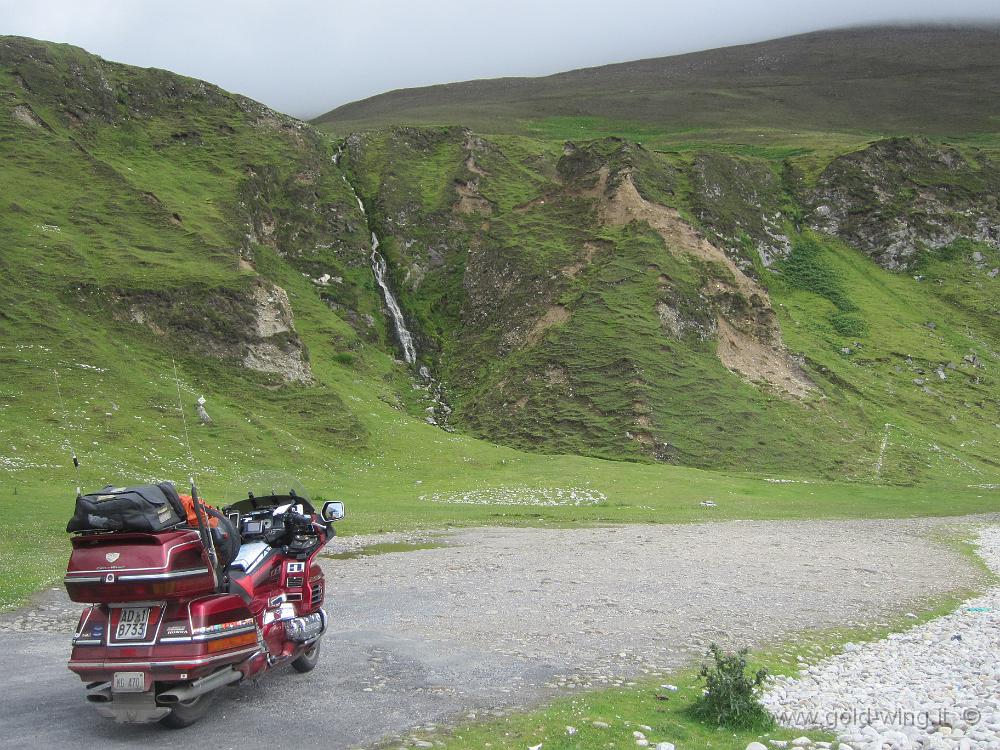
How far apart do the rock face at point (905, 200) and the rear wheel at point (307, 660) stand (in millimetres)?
116415

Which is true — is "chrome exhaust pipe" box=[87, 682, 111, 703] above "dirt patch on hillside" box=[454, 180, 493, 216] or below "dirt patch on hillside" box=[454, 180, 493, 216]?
below

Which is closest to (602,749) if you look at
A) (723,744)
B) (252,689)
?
(723,744)

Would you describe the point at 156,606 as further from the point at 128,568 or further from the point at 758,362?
the point at 758,362

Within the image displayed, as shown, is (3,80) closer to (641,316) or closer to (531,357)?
(531,357)

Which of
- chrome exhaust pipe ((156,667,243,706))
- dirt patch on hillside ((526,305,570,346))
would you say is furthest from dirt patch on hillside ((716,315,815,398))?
chrome exhaust pipe ((156,667,243,706))

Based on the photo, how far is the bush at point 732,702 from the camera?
10125 millimetres

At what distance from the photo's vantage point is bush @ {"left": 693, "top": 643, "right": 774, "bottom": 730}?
10.1 m

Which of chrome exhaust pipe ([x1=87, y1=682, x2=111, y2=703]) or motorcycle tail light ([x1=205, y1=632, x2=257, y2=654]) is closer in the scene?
chrome exhaust pipe ([x1=87, y1=682, x2=111, y2=703])

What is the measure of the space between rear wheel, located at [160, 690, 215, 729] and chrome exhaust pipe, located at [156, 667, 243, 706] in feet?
0.52

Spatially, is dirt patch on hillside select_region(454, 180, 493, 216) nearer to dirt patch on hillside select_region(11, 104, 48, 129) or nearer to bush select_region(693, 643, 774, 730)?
dirt patch on hillside select_region(11, 104, 48, 129)

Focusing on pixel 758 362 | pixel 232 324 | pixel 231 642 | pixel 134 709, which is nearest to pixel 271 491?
pixel 231 642

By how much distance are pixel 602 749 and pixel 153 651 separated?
538 cm

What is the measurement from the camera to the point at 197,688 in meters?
9.37

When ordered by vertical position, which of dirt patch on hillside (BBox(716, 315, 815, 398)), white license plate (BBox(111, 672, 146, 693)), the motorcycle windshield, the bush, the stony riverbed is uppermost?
the motorcycle windshield
